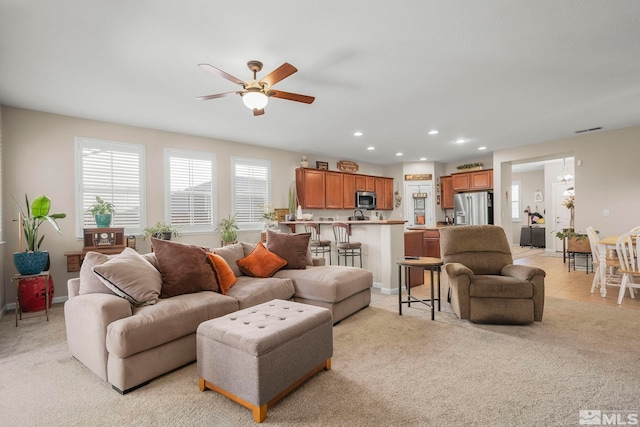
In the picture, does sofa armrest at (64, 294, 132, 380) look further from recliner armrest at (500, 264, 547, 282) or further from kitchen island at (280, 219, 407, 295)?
recliner armrest at (500, 264, 547, 282)

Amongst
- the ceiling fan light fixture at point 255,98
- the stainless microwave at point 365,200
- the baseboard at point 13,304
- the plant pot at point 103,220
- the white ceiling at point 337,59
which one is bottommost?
the baseboard at point 13,304

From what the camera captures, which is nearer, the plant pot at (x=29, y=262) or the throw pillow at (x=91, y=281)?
the throw pillow at (x=91, y=281)

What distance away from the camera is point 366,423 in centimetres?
171

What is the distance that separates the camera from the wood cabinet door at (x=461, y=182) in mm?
8258

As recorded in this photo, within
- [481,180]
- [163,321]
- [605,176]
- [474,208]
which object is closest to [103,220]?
[163,321]

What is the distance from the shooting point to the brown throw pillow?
151 inches

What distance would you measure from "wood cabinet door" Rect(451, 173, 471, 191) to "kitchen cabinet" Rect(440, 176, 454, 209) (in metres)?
0.21

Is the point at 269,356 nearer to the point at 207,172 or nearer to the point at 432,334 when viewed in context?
the point at 432,334

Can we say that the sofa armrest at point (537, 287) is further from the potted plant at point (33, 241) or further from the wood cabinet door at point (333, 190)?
the potted plant at point (33, 241)

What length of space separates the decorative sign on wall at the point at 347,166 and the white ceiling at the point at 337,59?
9.97 feet

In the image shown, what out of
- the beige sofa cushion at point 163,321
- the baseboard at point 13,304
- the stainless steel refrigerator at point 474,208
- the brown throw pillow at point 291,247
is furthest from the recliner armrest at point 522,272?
the baseboard at point 13,304

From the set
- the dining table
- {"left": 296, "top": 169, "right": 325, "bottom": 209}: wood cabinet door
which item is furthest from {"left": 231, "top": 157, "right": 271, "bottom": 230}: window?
the dining table

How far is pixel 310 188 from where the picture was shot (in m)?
7.10

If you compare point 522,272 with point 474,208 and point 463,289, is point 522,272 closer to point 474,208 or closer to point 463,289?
point 463,289
